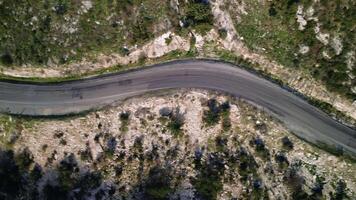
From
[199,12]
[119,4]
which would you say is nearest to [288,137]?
[199,12]

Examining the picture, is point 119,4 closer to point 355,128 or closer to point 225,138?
point 225,138

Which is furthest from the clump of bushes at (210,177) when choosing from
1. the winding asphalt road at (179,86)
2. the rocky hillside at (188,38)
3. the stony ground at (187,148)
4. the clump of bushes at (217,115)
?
the rocky hillside at (188,38)

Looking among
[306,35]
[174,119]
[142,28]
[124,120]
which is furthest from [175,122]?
[306,35]

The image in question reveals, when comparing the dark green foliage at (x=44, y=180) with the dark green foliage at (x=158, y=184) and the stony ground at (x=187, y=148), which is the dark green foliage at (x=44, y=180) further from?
the dark green foliage at (x=158, y=184)

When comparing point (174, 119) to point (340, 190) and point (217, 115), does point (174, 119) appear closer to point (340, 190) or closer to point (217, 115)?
point (217, 115)

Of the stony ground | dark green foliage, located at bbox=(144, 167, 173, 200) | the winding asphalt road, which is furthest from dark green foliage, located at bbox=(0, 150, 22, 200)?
dark green foliage, located at bbox=(144, 167, 173, 200)

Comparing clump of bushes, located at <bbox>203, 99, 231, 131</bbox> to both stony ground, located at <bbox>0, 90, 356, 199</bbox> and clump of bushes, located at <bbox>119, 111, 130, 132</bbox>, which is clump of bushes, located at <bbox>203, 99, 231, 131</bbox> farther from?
clump of bushes, located at <bbox>119, 111, 130, 132</bbox>

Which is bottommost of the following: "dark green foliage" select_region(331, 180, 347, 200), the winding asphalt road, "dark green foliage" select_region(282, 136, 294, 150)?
"dark green foliage" select_region(331, 180, 347, 200)
